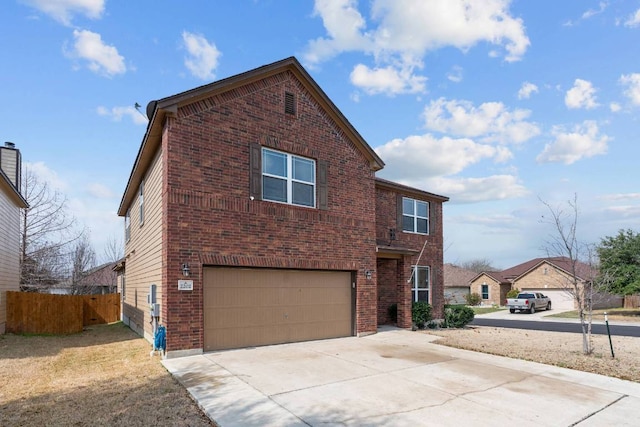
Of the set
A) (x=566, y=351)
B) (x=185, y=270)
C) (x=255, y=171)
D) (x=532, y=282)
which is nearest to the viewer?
(x=185, y=270)

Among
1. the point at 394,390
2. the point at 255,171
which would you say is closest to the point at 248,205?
the point at 255,171

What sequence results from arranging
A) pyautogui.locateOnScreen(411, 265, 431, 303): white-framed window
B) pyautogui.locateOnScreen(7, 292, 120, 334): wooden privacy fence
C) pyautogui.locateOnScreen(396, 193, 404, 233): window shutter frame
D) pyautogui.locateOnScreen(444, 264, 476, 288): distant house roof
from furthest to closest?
pyautogui.locateOnScreen(444, 264, 476, 288): distant house roof, pyautogui.locateOnScreen(411, 265, 431, 303): white-framed window, pyautogui.locateOnScreen(396, 193, 404, 233): window shutter frame, pyautogui.locateOnScreen(7, 292, 120, 334): wooden privacy fence

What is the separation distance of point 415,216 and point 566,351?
25.8 ft

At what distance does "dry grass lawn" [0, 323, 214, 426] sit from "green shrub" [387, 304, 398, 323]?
9117 millimetres

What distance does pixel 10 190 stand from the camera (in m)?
16.2

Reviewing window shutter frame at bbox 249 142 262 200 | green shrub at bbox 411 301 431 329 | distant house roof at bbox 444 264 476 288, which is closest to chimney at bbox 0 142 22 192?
window shutter frame at bbox 249 142 262 200

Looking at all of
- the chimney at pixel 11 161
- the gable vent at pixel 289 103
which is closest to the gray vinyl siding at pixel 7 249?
the chimney at pixel 11 161

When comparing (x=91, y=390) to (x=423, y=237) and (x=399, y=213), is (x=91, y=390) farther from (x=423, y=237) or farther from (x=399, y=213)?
(x=423, y=237)

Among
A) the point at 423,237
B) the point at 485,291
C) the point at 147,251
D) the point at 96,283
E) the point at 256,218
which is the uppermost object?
the point at 256,218

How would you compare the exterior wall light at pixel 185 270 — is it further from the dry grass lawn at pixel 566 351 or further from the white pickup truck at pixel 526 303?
the white pickup truck at pixel 526 303

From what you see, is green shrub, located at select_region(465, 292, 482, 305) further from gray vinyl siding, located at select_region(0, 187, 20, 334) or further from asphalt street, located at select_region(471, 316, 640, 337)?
gray vinyl siding, located at select_region(0, 187, 20, 334)

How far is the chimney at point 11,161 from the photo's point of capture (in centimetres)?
1991

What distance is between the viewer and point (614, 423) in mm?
5840

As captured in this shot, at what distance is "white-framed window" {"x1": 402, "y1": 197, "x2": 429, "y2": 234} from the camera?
57.9ft
